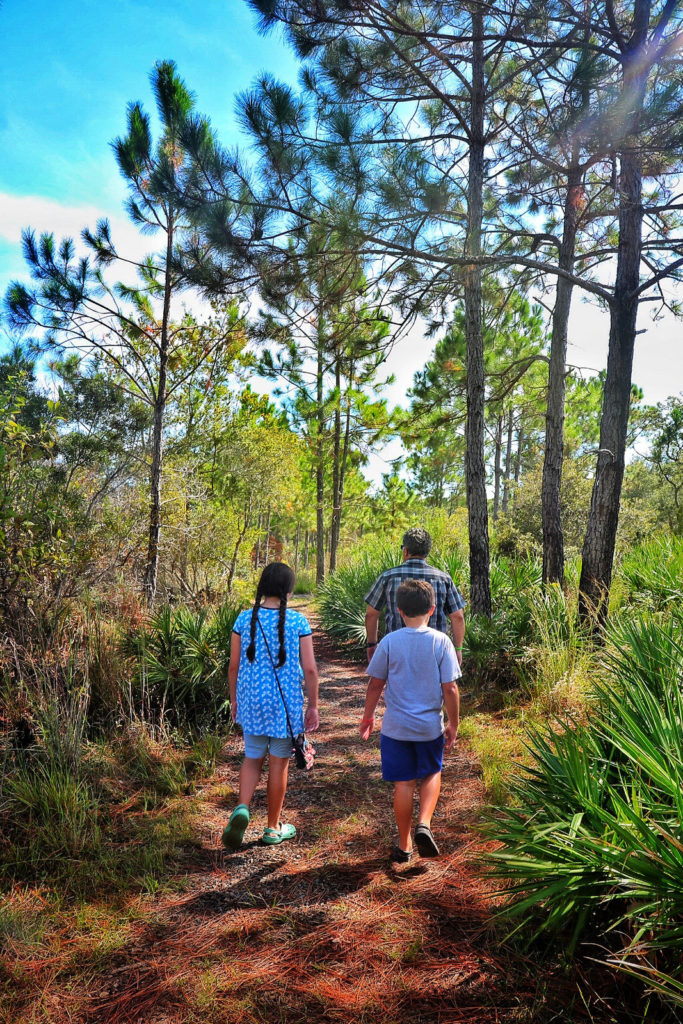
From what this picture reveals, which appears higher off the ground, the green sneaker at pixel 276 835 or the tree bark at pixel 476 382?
the tree bark at pixel 476 382

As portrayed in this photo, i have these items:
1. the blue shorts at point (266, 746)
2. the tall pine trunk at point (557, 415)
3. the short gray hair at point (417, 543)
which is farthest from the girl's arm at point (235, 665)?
the tall pine trunk at point (557, 415)

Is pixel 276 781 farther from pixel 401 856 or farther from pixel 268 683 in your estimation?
pixel 401 856

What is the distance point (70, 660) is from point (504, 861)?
3.67 metres

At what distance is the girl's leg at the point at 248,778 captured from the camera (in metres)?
3.28

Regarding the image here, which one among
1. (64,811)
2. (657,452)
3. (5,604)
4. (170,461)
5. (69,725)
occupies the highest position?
(657,452)

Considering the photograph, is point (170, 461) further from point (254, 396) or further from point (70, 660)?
point (70, 660)

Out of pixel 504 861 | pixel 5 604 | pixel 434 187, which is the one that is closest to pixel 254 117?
pixel 434 187

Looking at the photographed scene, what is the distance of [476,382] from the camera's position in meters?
8.14

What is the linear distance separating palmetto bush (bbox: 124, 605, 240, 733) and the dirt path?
58.3 inches

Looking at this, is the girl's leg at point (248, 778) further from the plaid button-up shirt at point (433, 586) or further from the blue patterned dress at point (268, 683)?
the plaid button-up shirt at point (433, 586)

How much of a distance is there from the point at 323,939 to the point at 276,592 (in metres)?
1.64

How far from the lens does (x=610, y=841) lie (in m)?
2.07

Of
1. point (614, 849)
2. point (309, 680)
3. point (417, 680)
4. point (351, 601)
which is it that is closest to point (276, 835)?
point (309, 680)

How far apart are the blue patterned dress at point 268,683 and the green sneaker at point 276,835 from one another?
0.64 m
